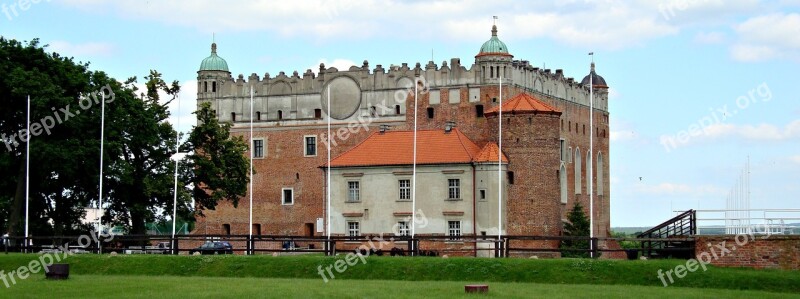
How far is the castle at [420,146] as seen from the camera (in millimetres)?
75062

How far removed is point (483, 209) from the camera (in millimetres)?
74875

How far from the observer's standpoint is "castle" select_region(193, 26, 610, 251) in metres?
75.1

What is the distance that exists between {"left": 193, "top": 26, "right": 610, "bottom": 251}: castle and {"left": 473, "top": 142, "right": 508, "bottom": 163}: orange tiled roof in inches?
3.2

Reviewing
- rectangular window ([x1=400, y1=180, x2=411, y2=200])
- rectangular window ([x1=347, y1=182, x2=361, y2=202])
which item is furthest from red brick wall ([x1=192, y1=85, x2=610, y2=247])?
rectangular window ([x1=400, y1=180, x2=411, y2=200])

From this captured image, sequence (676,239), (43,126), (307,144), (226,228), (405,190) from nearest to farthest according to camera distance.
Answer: (676,239), (43,126), (405,190), (307,144), (226,228)

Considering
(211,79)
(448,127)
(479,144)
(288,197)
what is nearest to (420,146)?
(448,127)

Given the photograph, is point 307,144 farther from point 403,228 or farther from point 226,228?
point 403,228

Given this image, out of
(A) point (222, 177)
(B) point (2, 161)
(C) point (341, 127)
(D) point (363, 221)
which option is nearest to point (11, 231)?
(B) point (2, 161)

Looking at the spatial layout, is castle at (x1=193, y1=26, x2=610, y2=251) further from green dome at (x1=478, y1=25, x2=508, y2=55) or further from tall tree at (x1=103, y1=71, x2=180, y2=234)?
tall tree at (x1=103, y1=71, x2=180, y2=234)

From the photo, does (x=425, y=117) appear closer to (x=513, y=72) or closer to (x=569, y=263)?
(x=513, y=72)

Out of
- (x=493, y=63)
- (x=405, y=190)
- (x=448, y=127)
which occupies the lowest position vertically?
(x=405, y=190)

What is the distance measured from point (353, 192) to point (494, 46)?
13390mm

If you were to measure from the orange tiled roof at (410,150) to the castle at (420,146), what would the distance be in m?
0.09

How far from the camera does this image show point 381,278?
43906mm
